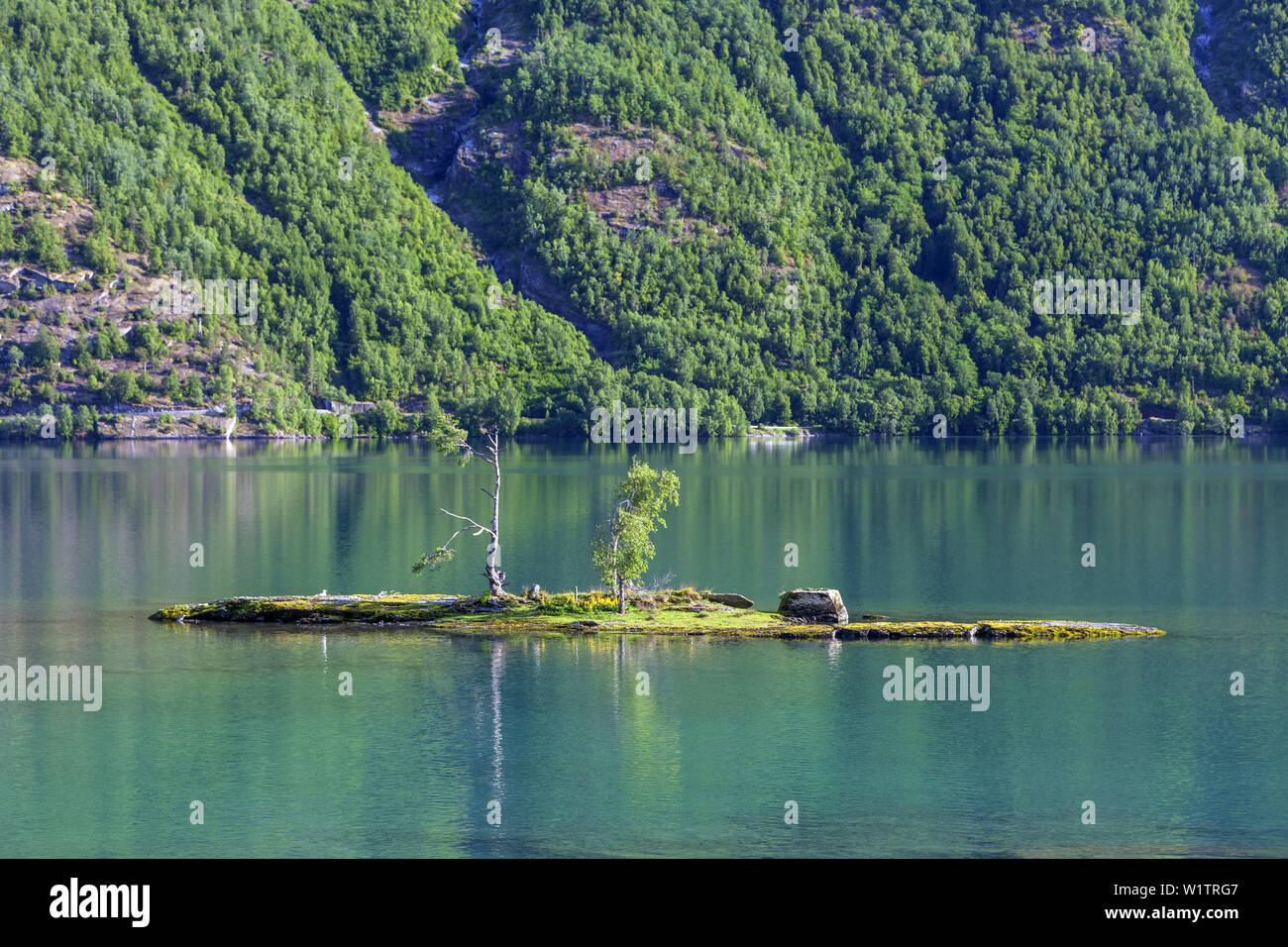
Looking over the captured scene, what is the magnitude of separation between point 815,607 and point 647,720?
1742cm

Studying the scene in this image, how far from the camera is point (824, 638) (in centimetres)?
6612

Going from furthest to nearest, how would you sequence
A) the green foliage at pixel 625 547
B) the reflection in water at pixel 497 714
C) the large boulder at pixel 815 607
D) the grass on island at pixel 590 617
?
the green foliage at pixel 625 547 → the large boulder at pixel 815 607 → the grass on island at pixel 590 617 → the reflection in water at pixel 497 714

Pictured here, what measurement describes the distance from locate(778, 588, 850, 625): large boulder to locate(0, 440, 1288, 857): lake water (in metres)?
2.89

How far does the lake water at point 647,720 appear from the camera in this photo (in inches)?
1645

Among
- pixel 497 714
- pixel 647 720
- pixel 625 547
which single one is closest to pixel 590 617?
pixel 625 547

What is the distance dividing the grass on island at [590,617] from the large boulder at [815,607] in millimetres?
820

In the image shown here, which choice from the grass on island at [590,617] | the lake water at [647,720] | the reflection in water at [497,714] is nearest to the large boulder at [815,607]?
the grass on island at [590,617]

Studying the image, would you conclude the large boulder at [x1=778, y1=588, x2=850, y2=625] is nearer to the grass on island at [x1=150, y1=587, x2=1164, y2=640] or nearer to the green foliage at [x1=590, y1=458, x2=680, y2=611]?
the grass on island at [x1=150, y1=587, x2=1164, y2=640]

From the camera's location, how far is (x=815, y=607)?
224ft

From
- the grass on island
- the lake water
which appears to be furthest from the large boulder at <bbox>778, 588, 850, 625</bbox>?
the lake water

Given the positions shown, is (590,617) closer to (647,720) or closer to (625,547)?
(625,547)

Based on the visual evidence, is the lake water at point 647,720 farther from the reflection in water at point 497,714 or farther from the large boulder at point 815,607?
the large boulder at point 815,607
